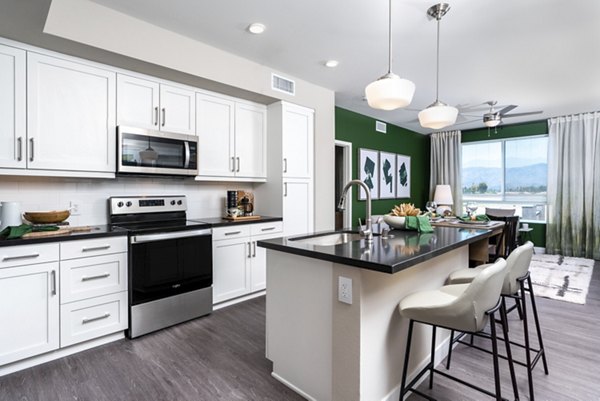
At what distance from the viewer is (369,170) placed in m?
6.00

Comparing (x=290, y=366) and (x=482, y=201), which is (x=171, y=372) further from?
(x=482, y=201)

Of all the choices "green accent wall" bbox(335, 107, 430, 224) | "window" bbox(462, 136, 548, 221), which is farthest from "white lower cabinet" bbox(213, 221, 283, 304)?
"window" bbox(462, 136, 548, 221)

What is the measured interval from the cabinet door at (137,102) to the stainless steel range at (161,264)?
73 cm

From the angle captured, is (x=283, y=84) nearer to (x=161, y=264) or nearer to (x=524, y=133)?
(x=161, y=264)

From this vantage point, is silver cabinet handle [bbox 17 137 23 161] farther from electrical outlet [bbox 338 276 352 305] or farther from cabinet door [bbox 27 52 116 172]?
electrical outlet [bbox 338 276 352 305]

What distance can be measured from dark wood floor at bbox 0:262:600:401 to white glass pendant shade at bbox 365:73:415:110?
1845 mm

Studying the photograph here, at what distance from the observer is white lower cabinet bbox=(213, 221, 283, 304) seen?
3.30 metres

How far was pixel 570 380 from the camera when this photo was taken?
81.1 inches

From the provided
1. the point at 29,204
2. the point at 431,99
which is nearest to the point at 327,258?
the point at 29,204

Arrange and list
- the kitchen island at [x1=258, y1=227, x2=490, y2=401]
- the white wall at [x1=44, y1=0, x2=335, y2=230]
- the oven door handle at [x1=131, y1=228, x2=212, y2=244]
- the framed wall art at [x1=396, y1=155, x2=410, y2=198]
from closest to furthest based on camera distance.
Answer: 1. the kitchen island at [x1=258, y1=227, x2=490, y2=401]
2. the white wall at [x1=44, y1=0, x2=335, y2=230]
3. the oven door handle at [x1=131, y1=228, x2=212, y2=244]
4. the framed wall art at [x1=396, y1=155, x2=410, y2=198]

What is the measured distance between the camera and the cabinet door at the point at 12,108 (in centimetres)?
229

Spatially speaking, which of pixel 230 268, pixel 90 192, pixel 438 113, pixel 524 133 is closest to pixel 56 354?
pixel 90 192

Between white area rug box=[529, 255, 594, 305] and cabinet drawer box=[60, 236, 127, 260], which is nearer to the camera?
cabinet drawer box=[60, 236, 127, 260]

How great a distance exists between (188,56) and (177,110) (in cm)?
54
